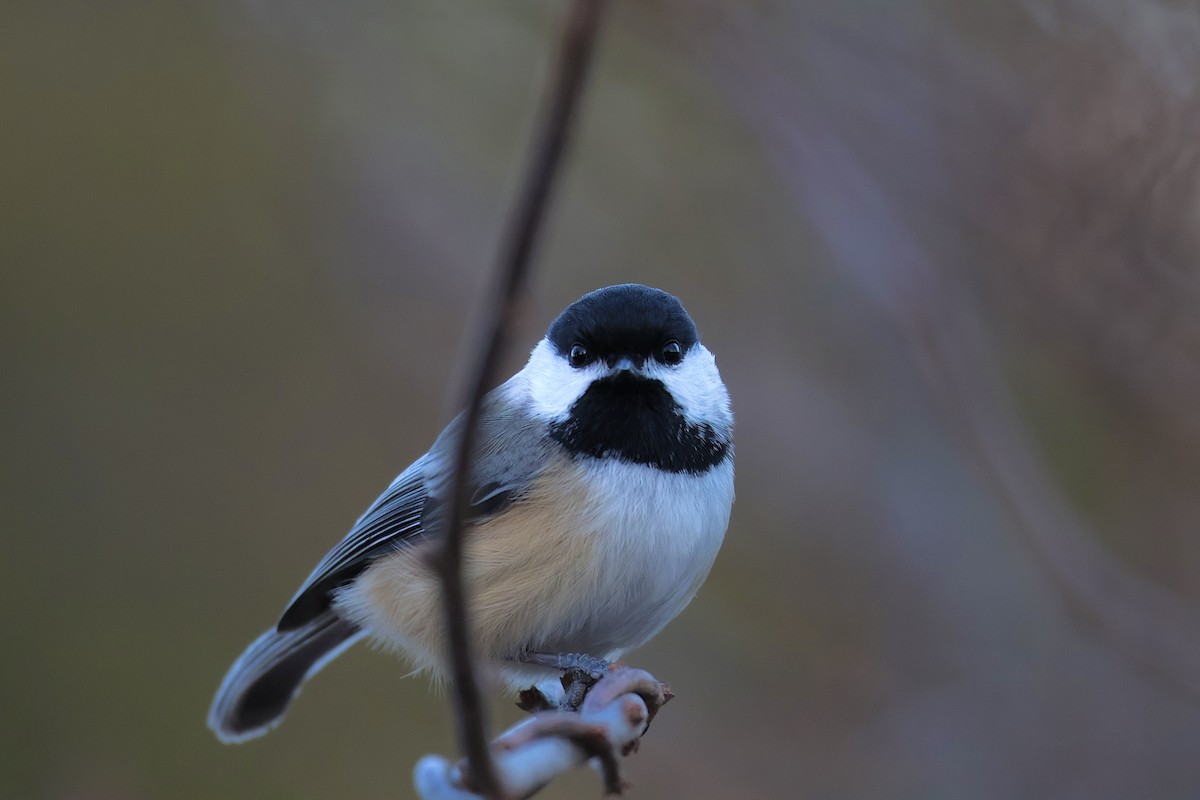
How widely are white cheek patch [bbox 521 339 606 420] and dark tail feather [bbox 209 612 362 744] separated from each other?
0.74 metres

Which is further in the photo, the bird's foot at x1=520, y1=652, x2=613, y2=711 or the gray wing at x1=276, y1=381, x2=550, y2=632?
the gray wing at x1=276, y1=381, x2=550, y2=632

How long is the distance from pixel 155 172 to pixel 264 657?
2.75 m

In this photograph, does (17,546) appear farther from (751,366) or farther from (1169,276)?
(1169,276)

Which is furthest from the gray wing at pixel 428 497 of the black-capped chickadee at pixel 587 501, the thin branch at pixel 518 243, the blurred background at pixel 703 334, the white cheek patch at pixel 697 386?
the thin branch at pixel 518 243

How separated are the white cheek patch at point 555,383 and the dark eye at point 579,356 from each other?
10 mm

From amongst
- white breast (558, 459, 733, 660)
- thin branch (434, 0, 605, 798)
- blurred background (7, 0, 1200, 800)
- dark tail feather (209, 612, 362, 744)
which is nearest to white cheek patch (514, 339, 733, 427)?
white breast (558, 459, 733, 660)

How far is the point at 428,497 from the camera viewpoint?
2307 millimetres

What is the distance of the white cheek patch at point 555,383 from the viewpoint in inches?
84.5

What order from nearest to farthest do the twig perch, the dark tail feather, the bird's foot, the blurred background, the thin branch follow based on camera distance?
the thin branch
the twig perch
the bird's foot
the blurred background
the dark tail feather

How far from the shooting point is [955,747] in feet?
11.0

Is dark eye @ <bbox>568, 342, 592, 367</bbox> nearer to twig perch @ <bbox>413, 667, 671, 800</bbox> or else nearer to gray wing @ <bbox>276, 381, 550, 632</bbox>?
gray wing @ <bbox>276, 381, 550, 632</bbox>

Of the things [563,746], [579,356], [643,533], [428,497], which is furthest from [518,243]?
[428,497]

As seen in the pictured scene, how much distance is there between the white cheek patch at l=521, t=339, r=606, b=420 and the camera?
84.5 inches

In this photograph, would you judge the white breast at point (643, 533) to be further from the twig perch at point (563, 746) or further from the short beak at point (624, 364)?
the twig perch at point (563, 746)
